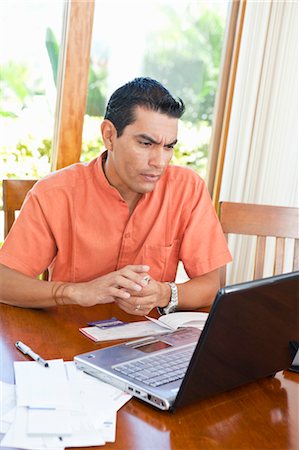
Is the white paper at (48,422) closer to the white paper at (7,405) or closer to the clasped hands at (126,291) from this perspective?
the white paper at (7,405)

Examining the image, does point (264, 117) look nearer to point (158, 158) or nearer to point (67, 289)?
point (158, 158)

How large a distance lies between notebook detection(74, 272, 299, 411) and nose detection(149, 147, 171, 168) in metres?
0.63

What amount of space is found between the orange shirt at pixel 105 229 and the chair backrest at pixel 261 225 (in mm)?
117

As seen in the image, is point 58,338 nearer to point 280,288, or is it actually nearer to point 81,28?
point 280,288

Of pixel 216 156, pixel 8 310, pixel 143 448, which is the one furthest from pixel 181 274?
pixel 143 448

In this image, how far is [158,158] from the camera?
6.16 ft

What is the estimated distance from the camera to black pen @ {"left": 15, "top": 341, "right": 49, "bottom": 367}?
4.32ft

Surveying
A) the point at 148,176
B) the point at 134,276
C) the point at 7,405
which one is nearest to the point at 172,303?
the point at 134,276

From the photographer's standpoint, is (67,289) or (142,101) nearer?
(67,289)

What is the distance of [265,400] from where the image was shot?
1291 mm

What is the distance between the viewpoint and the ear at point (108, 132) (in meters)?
1.96

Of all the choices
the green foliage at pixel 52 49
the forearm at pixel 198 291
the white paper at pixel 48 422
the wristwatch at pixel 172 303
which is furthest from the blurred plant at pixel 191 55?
the white paper at pixel 48 422

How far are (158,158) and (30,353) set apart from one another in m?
0.74

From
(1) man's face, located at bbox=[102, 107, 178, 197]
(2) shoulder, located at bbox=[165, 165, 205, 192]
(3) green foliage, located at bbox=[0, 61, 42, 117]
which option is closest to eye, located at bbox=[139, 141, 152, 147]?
(1) man's face, located at bbox=[102, 107, 178, 197]
